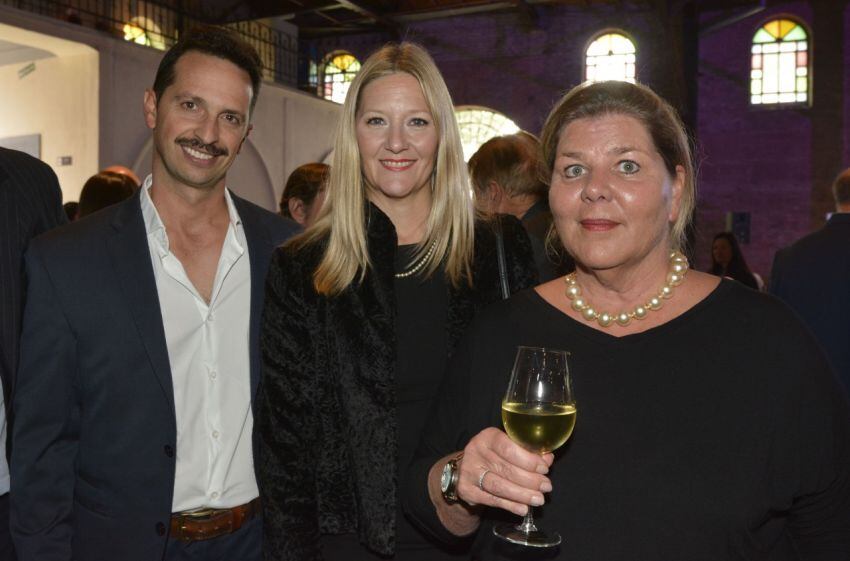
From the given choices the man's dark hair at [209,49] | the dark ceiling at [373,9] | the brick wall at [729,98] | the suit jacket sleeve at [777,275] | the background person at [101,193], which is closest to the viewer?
the man's dark hair at [209,49]

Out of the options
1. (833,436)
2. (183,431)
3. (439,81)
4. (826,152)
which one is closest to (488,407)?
(833,436)

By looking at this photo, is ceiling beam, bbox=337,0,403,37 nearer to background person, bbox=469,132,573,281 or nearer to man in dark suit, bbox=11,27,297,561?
background person, bbox=469,132,573,281

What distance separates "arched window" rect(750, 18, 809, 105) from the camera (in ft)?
50.6

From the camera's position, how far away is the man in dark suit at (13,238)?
2006 millimetres

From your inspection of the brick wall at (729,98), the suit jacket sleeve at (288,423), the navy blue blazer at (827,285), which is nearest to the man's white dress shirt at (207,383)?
the suit jacket sleeve at (288,423)

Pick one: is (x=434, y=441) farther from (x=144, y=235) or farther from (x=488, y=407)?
(x=144, y=235)

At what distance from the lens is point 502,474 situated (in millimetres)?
1441

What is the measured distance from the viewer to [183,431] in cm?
204

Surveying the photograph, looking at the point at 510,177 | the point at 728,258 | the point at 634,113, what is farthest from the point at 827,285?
the point at 728,258

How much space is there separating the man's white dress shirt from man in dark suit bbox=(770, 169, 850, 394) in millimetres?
3264

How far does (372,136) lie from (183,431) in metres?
0.93

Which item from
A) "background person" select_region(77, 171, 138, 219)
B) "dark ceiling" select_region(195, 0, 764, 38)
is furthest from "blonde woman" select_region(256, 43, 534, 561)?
"dark ceiling" select_region(195, 0, 764, 38)

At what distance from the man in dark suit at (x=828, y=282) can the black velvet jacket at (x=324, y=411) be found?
9.64ft

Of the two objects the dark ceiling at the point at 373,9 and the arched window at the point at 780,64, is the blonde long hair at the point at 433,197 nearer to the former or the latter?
the dark ceiling at the point at 373,9
